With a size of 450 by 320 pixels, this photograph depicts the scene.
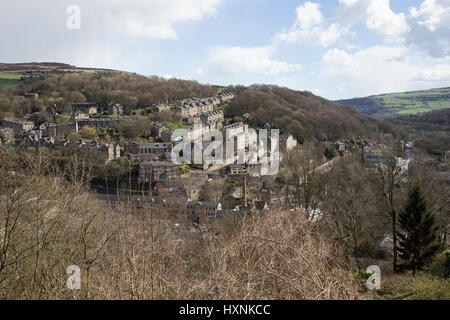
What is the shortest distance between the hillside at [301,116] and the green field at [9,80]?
39399 millimetres

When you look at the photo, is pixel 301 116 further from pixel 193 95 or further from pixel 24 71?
pixel 24 71

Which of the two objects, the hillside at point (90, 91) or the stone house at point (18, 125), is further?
the hillside at point (90, 91)

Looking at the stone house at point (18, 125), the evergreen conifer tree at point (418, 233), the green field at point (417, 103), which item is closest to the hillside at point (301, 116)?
the stone house at point (18, 125)

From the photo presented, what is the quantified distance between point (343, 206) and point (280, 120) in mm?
33906

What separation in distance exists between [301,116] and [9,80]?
54.2 m

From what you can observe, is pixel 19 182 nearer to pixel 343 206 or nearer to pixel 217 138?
pixel 343 206

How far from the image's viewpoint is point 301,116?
46438mm

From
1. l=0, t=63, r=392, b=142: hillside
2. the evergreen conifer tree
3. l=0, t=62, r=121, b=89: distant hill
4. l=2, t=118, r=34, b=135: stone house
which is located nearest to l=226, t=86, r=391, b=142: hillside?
l=0, t=63, r=392, b=142: hillside

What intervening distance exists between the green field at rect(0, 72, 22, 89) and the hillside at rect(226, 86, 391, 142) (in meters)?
39.4

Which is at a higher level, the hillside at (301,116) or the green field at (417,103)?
the green field at (417,103)

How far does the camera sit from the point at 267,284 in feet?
14.7

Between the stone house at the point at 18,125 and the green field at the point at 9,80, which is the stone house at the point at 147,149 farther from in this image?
the green field at the point at 9,80

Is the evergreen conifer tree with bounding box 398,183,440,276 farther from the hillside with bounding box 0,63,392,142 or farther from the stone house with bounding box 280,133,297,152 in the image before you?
the hillside with bounding box 0,63,392,142

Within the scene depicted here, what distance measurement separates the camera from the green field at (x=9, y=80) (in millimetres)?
57000
